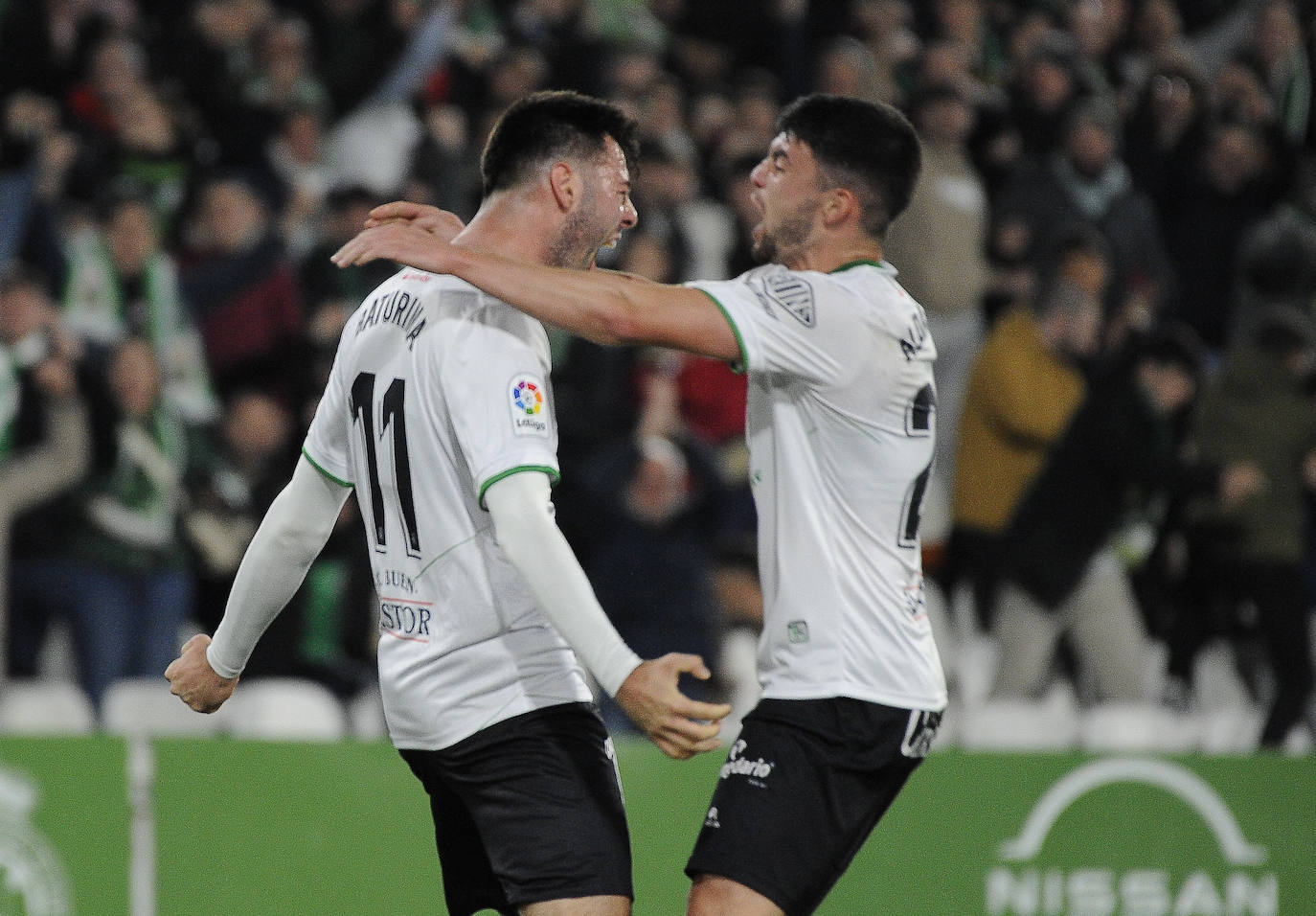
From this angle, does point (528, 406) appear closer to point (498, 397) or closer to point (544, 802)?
point (498, 397)

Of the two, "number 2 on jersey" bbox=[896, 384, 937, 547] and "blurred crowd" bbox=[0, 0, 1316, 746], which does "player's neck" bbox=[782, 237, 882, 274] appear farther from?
"blurred crowd" bbox=[0, 0, 1316, 746]

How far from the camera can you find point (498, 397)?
3.64m

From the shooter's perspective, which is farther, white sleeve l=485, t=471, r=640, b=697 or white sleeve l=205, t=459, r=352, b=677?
white sleeve l=205, t=459, r=352, b=677

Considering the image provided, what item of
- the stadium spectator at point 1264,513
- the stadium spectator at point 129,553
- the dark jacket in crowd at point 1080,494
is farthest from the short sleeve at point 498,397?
the stadium spectator at point 1264,513

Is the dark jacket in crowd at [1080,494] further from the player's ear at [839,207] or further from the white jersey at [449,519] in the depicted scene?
the white jersey at [449,519]

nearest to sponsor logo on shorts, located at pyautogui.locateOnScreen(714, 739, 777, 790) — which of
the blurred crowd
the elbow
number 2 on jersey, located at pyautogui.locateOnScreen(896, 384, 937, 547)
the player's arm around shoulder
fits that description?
number 2 on jersey, located at pyautogui.locateOnScreen(896, 384, 937, 547)

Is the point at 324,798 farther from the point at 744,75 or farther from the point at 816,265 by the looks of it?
the point at 744,75

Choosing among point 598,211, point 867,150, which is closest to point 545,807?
point 598,211

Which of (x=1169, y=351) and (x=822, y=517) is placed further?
(x=1169, y=351)

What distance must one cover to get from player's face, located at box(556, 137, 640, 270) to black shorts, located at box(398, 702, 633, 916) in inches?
38.5

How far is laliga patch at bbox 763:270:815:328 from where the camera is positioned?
402 cm

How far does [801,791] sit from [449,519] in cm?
97

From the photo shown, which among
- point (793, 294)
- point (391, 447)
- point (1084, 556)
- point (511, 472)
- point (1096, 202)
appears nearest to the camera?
point (511, 472)

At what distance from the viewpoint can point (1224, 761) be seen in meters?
6.83
